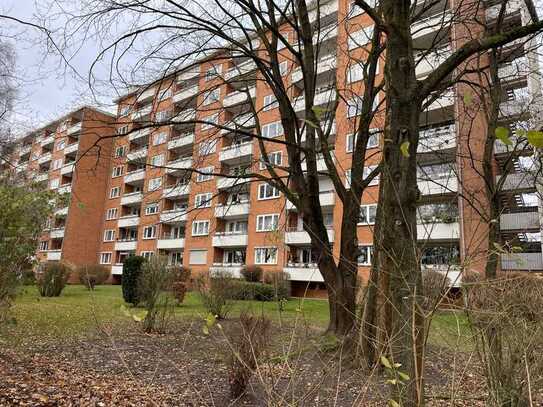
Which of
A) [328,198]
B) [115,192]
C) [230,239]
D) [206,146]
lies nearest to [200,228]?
[230,239]

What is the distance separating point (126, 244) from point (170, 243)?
25.3 ft

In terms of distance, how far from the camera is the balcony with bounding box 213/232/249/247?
35.0m

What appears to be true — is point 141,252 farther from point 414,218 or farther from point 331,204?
point 414,218

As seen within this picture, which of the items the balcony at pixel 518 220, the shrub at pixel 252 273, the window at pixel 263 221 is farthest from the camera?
the window at pixel 263 221

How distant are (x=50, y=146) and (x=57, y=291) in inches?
1648

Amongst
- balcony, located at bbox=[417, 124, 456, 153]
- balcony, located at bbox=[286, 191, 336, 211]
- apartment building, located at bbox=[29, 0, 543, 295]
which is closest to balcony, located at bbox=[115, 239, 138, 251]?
apartment building, located at bbox=[29, 0, 543, 295]

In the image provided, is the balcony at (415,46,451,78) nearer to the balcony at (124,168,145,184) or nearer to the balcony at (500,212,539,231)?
the balcony at (500,212,539,231)

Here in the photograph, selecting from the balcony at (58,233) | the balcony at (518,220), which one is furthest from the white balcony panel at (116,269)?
the balcony at (518,220)

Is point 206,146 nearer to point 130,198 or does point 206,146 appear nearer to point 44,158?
point 130,198

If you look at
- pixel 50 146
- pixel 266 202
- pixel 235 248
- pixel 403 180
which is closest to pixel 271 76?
pixel 403 180

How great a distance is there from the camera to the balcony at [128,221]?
45594 mm

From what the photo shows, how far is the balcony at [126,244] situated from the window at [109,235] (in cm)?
189

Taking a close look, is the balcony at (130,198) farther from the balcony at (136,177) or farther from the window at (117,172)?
the window at (117,172)

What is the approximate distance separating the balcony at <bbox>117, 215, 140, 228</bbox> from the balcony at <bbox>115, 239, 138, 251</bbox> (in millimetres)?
1775
